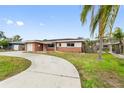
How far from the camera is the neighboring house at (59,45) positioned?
31592mm

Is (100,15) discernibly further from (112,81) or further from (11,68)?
(11,68)

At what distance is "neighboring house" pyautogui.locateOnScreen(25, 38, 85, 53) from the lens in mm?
31592

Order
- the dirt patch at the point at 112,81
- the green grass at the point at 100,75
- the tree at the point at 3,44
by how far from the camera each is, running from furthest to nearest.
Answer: the tree at the point at 3,44, the green grass at the point at 100,75, the dirt patch at the point at 112,81

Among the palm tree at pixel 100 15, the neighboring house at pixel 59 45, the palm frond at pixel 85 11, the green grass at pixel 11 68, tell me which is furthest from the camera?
the neighboring house at pixel 59 45

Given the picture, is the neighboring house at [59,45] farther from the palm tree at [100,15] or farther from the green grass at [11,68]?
the palm tree at [100,15]

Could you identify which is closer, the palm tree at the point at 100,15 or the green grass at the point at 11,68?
the palm tree at the point at 100,15

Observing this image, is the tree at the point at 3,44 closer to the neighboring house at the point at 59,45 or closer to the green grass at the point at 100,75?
the neighboring house at the point at 59,45

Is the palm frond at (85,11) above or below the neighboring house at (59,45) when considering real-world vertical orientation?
above

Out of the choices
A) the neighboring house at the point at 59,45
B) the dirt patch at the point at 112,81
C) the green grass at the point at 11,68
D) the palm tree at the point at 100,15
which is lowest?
the dirt patch at the point at 112,81

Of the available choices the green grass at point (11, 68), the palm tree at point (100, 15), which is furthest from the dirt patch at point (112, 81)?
the green grass at point (11, 68)

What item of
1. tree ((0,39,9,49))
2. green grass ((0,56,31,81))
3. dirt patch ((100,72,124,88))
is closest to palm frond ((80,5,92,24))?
dirt patch ((100,72,124,88))

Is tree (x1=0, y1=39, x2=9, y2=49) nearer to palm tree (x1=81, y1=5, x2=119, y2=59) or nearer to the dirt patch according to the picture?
the dirt patch
